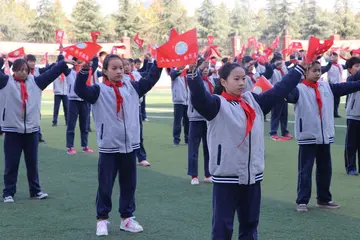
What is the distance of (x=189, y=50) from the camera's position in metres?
4.43

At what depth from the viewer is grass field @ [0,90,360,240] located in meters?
6.08

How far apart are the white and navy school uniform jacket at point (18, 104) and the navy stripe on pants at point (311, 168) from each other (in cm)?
344

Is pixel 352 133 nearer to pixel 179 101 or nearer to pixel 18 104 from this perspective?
pixel 179 101

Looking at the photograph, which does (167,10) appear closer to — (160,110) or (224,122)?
(160,110)

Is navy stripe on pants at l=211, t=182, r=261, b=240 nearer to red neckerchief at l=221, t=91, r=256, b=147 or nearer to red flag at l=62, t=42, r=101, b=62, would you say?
red neckerchief at l=221, t=91, r=256, b=147

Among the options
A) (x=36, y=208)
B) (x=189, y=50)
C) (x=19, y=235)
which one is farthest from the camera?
(x=36, y=208)

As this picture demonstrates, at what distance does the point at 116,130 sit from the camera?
19.5 ft

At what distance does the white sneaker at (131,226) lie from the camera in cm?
612

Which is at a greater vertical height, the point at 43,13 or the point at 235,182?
the point at 43,13

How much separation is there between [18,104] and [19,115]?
0.15m

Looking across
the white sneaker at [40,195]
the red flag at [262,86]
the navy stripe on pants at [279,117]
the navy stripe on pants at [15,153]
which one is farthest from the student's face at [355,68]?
the navy stripe on pants at [279,117]

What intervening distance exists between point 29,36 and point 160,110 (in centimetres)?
3773

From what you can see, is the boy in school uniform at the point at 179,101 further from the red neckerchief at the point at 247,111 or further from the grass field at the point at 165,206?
the red neckerchief at the point at 247,111

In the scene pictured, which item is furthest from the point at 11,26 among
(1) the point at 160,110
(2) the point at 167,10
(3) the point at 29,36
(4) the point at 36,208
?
(4) the point at 36,208
